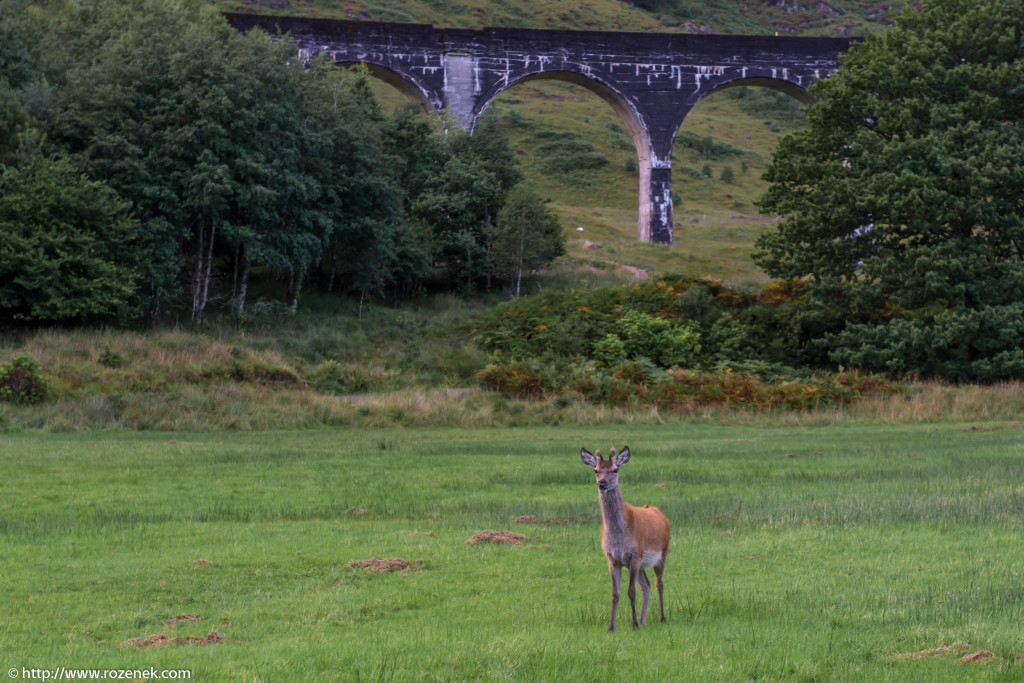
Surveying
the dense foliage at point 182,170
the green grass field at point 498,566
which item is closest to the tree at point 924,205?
the green grass field at point 498,566

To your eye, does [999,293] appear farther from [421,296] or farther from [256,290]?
[256,290]

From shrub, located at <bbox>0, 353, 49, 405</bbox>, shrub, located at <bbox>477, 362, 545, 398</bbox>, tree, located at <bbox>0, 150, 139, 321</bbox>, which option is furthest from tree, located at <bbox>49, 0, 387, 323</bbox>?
shrub, located at <bbox>477, 362, 545, 398</bbox>

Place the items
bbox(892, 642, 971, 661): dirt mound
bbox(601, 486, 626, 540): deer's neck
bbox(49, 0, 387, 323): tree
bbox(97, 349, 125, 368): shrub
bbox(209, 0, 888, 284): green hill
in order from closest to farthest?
1. bbox(892, 642, 971, 661): dirt mound
2. bbox(601, 486, 626, 540): deer's neck
3. bbox(97, 349, 125, 368): shrub
4. bbox(49, 0, 387, 323): tree
5. bbox(209, 0, 888, 284): green hill

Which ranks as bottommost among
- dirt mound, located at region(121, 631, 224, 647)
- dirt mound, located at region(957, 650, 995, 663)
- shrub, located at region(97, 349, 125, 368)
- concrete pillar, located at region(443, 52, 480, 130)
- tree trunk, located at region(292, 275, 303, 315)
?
shrub, located at region(97, 349, 125, 368)

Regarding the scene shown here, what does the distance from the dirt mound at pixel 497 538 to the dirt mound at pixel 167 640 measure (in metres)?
4.16

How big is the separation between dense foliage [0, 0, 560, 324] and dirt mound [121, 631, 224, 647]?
2561 centimetres

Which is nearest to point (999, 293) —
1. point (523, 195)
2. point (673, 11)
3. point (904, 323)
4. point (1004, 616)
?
point (904, 323)

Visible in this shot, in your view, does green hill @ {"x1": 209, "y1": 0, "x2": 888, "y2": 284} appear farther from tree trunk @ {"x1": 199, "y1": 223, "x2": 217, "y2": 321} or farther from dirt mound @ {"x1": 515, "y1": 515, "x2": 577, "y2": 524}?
dirt mound @ {"x1": 515, "y1": 515, "x2": 577, "y2": 524}

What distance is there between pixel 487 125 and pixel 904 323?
23.7 meters

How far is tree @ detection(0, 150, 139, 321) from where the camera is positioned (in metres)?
30.8

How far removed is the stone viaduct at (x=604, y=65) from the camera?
5325 cm

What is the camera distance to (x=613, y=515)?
7.63 meters

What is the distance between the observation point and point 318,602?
29.6ft

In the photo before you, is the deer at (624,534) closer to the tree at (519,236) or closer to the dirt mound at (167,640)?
the dirt mound at (167,640)
